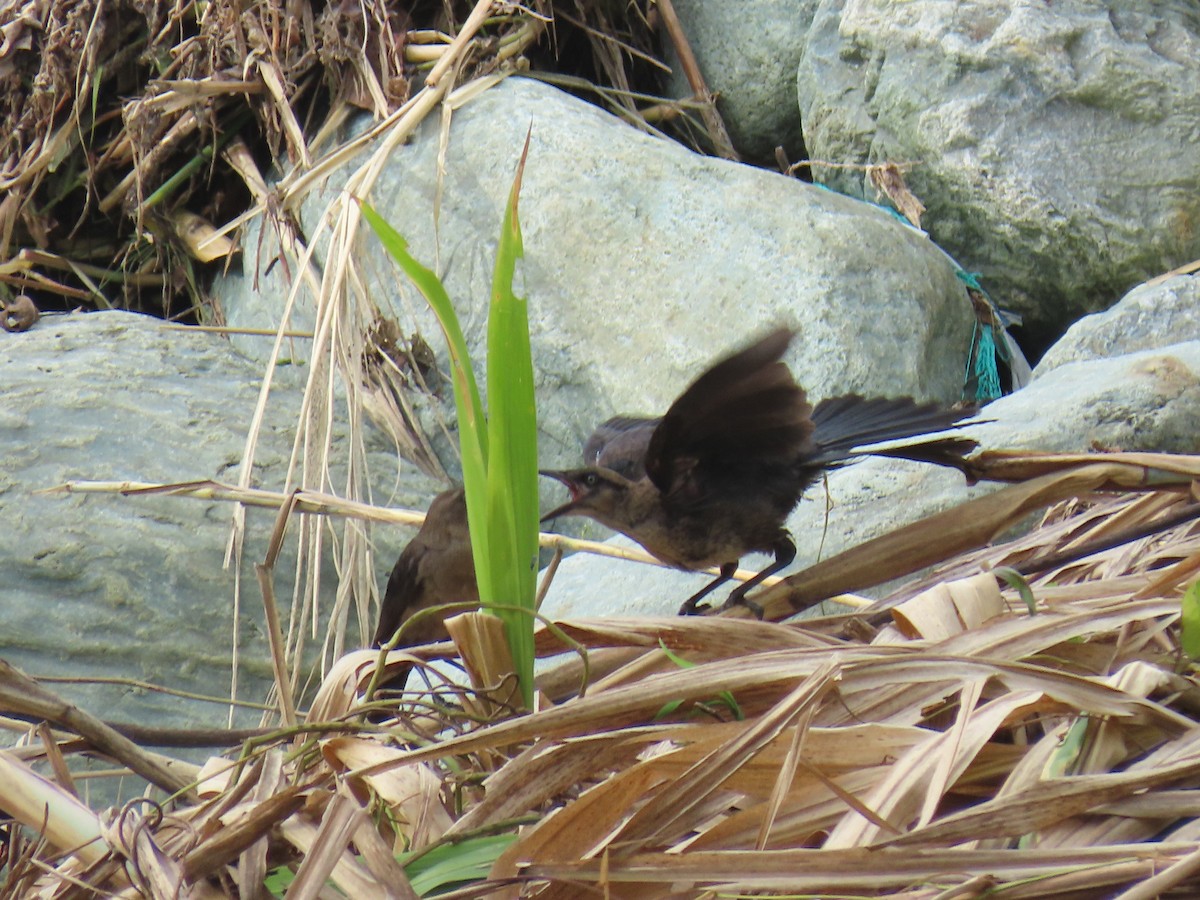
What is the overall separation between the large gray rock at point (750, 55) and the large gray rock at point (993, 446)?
2.08 m

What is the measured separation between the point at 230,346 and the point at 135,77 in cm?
147

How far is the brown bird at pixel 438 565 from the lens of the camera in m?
2.51

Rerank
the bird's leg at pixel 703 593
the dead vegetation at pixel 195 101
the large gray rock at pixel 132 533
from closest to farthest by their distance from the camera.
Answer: the bird's leg at pixel 703 593, the large gray rock at pixel 132 533, the dead vegetation at pixel 195 101

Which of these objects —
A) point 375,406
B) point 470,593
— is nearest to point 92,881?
point 470,593

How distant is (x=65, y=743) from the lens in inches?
48.6

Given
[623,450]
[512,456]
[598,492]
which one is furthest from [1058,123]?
[512,456]

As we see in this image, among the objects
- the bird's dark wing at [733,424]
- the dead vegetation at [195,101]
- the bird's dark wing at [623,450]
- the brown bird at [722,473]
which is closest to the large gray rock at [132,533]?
the dead vegetation at [195,101]

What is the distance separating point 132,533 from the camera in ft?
12.8

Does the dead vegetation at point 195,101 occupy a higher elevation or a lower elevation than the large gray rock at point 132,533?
higher

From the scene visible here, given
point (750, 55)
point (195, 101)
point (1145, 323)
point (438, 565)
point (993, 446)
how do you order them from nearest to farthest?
1. point (438, 565)
2. point (993, 446)
3. point (1145, 323)
4. point (750, 55)
5. point (195, 101)

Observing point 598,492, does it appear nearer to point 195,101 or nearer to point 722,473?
point 722,473

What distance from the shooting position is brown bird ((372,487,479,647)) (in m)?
2.51

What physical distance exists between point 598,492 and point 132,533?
6.62 feet

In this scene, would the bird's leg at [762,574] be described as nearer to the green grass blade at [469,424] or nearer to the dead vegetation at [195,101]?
the green grass blade at [469,424]
